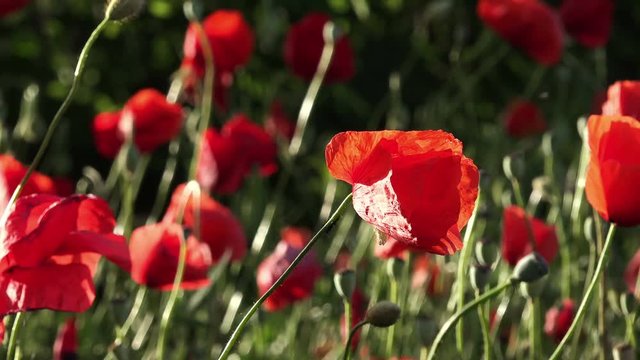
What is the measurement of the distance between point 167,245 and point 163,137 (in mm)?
499

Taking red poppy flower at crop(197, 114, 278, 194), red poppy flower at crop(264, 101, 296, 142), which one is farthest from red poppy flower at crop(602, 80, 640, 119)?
red poppy flower at crop(264, 101, 296, 142)

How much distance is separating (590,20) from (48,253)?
1839mm

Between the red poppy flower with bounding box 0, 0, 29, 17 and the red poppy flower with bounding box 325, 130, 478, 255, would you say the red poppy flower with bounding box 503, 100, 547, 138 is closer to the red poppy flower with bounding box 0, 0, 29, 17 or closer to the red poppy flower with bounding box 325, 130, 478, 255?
the red poppy flower with bounding box 0, 0, 29, 17

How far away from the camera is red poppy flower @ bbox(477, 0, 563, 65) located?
2178mm

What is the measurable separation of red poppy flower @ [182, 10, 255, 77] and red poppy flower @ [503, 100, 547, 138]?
2.71ft

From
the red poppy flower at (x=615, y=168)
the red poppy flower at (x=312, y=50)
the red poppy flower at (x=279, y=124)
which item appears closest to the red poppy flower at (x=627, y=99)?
the red poppy flower at (x=615, y=168)

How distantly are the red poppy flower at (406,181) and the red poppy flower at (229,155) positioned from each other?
92 centimetres

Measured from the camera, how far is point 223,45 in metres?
2.03

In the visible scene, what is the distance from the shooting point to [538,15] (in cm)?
220

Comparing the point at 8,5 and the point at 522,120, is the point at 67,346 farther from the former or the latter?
the point at 522,120

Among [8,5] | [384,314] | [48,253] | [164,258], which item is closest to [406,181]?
[384,314]

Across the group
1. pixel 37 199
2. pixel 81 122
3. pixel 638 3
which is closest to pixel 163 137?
pixel 37 199

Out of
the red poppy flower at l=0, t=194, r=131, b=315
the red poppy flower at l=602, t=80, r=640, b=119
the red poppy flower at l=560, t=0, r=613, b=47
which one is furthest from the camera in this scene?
the red poppy flower at l=560, t=0, r=613, b=47

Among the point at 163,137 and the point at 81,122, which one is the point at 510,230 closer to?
the point at 163,137
